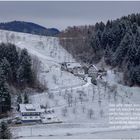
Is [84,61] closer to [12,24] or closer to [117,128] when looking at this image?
[117,128]

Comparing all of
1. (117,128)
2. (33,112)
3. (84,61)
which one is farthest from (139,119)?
(84,61)

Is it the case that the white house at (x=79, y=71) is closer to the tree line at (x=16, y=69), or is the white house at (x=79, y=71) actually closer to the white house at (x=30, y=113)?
the tree line at (x=16, y=69)

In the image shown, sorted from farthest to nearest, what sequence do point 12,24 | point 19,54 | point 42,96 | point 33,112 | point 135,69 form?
1. point 12,24
2. point 135,69
3. point 19,54
4. point 42,96
5. point 33,112

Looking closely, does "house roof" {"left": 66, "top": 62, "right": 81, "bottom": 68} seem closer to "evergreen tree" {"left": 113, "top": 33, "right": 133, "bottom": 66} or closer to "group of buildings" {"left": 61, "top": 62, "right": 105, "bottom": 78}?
"group of buildings" {"left": 61, "top": 62, "right": 105, "bottom": 78}

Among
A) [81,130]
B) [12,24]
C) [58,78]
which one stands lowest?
[81,130]

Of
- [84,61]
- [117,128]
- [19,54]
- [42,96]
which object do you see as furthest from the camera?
[84,61]

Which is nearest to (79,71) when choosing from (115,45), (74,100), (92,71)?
(92,71)

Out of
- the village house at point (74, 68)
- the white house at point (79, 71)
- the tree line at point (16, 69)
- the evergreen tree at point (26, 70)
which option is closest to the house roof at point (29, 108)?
the tree line at point (16, 69)
